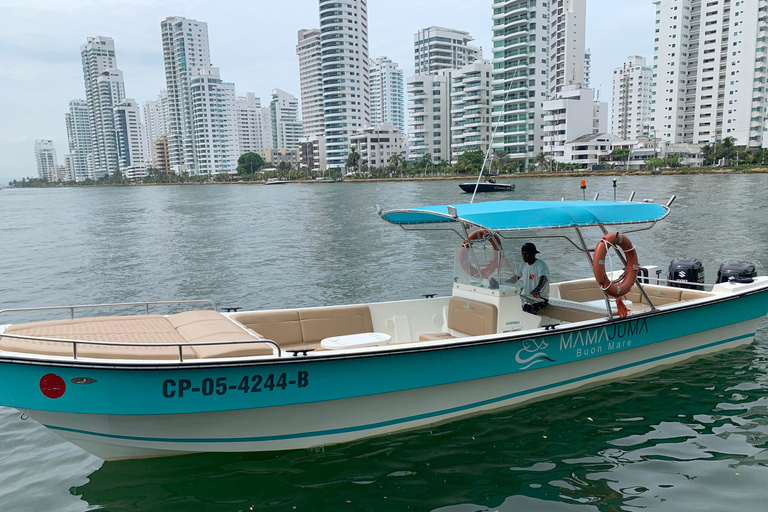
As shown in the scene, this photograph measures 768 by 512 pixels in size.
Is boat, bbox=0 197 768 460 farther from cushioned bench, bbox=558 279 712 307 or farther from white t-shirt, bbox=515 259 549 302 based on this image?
white t-shirt, bbox=515 259 549 302

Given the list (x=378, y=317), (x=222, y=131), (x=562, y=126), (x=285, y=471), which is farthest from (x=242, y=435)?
(x=222, y=131)

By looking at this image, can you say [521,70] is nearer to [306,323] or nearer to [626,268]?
[626,268]

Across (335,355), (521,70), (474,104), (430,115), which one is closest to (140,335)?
(335,355)

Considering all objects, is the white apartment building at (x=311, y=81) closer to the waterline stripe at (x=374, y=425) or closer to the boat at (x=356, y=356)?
the boat at (x=356, y=356)

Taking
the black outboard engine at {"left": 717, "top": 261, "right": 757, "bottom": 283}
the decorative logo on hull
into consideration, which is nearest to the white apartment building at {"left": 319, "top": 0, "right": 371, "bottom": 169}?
the black outboard engine at {"left": 717, "top": 261, "right": 757, "bottom": 283}

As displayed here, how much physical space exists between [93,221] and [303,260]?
2857 cm

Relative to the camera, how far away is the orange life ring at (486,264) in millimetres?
7246

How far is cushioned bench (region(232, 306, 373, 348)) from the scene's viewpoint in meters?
7.29

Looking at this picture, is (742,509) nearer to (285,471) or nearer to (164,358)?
(285,471)

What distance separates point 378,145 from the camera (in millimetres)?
135000

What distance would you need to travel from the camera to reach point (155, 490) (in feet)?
18.3

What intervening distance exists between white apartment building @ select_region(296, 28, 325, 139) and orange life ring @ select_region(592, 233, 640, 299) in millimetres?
179337

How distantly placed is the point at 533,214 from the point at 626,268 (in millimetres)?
1599

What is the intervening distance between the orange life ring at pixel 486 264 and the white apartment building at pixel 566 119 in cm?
9624
